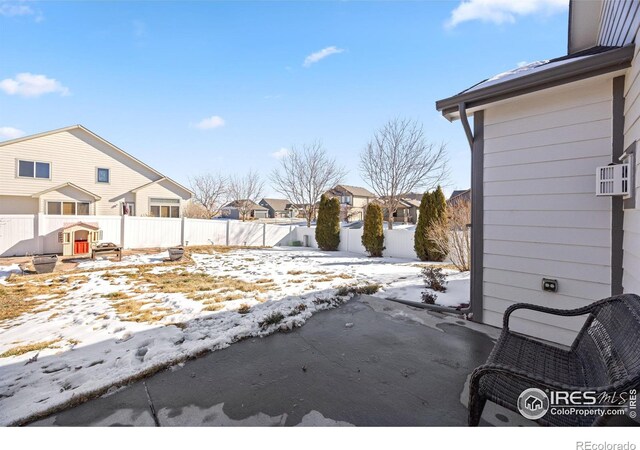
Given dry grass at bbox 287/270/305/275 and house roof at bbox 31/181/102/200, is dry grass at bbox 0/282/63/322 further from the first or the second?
house roof at bbox 31/181/102/200

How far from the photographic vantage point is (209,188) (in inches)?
1075

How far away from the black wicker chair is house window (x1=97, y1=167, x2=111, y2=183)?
18136mm

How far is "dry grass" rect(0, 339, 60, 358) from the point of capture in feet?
9.44

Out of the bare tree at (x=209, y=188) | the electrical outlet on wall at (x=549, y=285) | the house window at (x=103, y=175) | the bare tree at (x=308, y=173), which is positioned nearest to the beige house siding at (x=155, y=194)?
the house window at (x=103, y=175)

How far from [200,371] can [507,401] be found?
2339 mm

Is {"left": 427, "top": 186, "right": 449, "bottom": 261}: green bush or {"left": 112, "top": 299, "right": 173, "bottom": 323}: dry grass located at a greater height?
{"left": 427, "top": 186, "right": 449, "bottom": 261}: green bush

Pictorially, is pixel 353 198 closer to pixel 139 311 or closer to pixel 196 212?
pixel 196 212

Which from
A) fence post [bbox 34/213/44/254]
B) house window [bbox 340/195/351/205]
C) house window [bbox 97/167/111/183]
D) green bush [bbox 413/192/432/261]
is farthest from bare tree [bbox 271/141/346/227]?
fence post [bbox 34/213/44/254]

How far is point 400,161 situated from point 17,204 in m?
18.4

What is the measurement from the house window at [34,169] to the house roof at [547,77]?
1740 centimetres

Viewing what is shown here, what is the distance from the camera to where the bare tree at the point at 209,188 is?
2719 centimetres

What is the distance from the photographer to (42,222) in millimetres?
9406

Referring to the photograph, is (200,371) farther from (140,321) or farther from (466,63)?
(466,63)

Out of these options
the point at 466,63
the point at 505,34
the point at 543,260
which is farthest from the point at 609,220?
the point at 466,63
